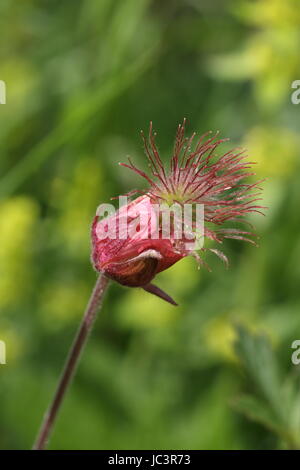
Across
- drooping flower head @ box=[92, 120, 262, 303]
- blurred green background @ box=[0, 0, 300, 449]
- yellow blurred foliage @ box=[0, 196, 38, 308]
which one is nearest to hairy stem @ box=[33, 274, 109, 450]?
drooping flower head @ box=[92, 120, 262, 303]

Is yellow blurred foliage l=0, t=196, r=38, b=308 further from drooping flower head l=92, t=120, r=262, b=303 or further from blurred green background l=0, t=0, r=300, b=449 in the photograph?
drooping flower head l=92, t=120, r=262, b=303

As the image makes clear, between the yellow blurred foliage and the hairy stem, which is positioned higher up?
the yellow blurred foliage

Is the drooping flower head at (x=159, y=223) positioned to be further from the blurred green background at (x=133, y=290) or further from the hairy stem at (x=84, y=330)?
the blurred green background at (x=133, y=290)

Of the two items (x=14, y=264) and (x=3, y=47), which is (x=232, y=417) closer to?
(x=14, y=264)

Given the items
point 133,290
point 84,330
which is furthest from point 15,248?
point 84,330

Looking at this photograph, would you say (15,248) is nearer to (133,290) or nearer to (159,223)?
(133,290)

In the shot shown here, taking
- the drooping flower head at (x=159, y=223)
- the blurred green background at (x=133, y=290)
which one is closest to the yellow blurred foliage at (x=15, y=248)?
the blurred green background at (x=133, y=290)

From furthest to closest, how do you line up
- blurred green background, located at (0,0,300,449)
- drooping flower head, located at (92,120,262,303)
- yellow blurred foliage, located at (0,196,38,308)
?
yellow blurred foliage, located at (0,196,38,308) < blurred green background, located at (0,0,300,449) < drooping flower head, located at (92,120,262,303)

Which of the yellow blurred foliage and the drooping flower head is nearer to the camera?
the drooping flower head

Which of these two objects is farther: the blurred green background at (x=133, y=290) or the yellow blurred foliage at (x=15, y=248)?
the yellow blurred foliage at (x=15, y=248)
